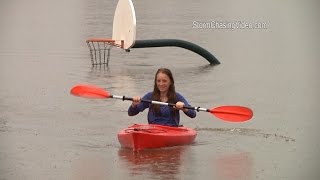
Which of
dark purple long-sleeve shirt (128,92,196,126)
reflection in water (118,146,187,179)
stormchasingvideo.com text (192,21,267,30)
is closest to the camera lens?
reflection in water (118,146,187,179)

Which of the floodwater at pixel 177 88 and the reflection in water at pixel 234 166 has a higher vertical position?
the floodwater at pixel 177 88

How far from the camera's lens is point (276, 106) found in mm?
13961

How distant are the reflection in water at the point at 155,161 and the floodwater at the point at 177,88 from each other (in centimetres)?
1

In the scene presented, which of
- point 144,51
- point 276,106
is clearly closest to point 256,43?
point 144,51

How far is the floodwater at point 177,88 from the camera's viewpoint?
959cm

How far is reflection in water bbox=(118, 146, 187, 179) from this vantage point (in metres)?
9.11

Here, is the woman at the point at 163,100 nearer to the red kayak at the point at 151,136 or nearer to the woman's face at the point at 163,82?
the woman's face at the point at 163,82

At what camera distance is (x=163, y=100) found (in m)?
10.6

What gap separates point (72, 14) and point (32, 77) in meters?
13.4

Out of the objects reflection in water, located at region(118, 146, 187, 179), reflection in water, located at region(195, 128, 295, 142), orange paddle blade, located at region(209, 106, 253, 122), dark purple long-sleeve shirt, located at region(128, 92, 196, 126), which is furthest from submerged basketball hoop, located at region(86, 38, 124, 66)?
reflection in water, located at region(118, 146, 187, 179)

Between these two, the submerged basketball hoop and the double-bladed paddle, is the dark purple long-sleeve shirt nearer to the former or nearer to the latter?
the double-bladed paddle

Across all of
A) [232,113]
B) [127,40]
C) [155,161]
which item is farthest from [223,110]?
[127,40]

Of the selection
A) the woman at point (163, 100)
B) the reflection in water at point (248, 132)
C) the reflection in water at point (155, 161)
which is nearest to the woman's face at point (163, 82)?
the woman at point (163, 100)

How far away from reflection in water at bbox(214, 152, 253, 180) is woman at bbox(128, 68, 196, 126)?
2.62ft
